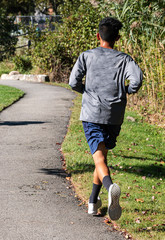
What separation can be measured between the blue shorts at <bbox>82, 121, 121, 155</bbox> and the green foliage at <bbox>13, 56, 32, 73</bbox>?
65.3ft

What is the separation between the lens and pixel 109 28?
385cm

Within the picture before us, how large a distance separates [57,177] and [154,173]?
1373 millimetres

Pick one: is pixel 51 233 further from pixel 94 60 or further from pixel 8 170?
pixel 8 170

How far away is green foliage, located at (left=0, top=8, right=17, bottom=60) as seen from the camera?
2538cm

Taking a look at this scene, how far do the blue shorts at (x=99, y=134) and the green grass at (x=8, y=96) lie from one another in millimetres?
7917

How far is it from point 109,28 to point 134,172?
2.63 m

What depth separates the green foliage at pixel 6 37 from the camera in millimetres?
25375

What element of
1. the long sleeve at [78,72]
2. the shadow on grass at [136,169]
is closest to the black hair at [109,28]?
the long sleeve at [78,72]

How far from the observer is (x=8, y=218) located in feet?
13.2

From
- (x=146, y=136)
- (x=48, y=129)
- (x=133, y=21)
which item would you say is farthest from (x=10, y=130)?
(x=133, y=21)

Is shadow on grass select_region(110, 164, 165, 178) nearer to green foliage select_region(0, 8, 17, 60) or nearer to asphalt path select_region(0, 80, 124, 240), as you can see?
asphalt path select_region(0, 80, 124, 240)

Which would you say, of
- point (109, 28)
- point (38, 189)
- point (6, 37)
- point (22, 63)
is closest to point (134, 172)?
point (38, 189)

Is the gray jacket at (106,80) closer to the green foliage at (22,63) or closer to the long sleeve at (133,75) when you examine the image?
the long sleeve at (133,75)

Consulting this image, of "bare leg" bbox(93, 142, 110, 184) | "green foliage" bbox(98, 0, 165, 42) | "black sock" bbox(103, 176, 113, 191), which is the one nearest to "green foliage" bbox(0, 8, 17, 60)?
"green foliage" bbox(98, 0, 165, 42)
